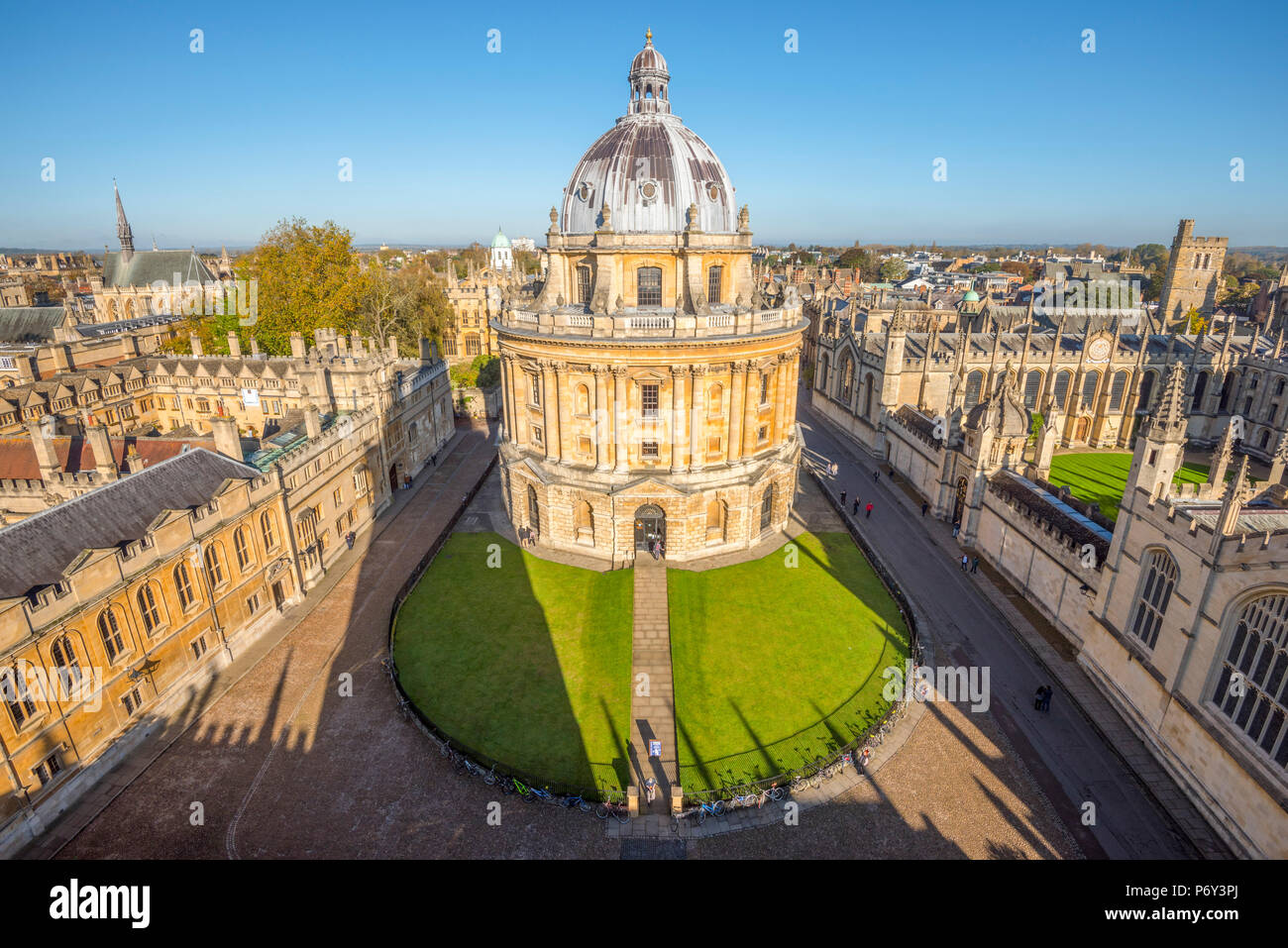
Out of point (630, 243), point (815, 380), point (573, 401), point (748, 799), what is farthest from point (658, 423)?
point (815, 380)

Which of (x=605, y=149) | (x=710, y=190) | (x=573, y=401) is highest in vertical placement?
(x=605, y=149)

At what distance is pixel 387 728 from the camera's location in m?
25.0

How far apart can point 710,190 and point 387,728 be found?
33.3 m

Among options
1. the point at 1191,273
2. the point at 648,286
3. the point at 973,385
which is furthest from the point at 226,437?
the point at 1191,273

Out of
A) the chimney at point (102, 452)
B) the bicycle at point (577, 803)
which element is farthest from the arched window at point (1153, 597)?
the chimney at point (102, 452)

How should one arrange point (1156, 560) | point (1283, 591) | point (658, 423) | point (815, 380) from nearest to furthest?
point (1283, 591) < point (1156, 560) < point (658, 423) < point (815, 380)

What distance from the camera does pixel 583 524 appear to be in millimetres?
38125

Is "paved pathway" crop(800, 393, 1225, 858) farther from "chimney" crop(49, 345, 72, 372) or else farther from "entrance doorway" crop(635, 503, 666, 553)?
"chimney" crop(49, 345, 72, 372)

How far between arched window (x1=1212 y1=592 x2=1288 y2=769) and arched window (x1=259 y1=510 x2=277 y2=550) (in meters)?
40.2

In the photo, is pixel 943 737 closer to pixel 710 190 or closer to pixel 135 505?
pixel 710 190

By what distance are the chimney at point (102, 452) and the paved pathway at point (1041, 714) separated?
1563 inches

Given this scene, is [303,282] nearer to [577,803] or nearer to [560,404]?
[560,404]

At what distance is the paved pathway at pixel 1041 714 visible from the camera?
20.5 metres

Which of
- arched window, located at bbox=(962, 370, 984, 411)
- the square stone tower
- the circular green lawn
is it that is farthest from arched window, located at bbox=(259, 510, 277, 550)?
the square stone tower
